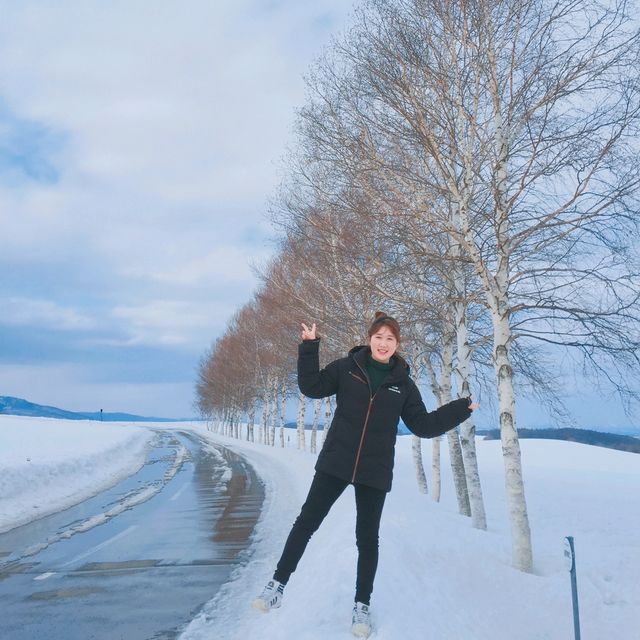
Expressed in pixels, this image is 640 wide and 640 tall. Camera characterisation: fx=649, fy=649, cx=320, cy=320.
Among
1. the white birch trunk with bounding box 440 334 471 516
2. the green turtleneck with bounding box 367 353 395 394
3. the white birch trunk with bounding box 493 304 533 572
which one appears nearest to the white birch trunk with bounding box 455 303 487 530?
the white birch trunk with bounding box 440 334 471 516

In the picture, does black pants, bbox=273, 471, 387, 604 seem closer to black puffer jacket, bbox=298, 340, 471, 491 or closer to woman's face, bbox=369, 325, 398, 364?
black puffer jacket, bbox=298, 340, 471, 491

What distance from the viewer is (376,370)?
4.39 m

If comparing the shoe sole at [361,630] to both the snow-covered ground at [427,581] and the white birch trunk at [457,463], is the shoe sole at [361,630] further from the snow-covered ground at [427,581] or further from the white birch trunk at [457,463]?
the white birch trunk at [457,463]

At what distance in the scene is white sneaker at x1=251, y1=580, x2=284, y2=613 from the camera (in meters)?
4.20

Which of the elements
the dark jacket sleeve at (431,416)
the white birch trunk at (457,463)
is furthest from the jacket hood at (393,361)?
the white birch trunk at (457,463)

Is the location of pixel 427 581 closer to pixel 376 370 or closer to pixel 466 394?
pixel 376 370

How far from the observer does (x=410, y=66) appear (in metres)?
8.91

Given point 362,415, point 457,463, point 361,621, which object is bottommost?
point 361,621

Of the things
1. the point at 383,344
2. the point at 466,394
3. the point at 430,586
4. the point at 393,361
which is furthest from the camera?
the point at 466,394

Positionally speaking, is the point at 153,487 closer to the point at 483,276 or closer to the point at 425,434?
the point at 483,276

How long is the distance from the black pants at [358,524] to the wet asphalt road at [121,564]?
59.9 inches

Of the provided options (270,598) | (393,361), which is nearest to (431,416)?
(393,361)

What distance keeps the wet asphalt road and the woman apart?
5.45ft

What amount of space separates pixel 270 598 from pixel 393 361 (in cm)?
176
